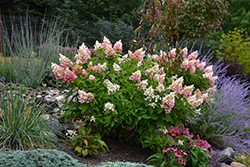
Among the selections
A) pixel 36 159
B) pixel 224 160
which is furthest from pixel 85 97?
pixel 224 160

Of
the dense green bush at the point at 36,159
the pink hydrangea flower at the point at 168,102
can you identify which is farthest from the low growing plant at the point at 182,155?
the dense green bush at the point at 36,159

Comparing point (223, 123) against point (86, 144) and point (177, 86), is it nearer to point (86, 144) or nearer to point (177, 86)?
point (177, 86)

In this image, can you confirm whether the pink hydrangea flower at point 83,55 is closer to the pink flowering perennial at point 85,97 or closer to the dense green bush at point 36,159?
the pink flowering perennial at point 85,97

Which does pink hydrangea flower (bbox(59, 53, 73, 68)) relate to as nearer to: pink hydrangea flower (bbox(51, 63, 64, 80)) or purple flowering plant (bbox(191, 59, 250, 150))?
pink hydrangea flower (bbox(51, 63, 64, 80))

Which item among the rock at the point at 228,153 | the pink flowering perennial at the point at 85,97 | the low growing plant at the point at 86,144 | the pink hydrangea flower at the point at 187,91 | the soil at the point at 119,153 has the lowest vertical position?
the rock at the point at 228,153

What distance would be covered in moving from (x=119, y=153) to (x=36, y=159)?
1.26 metres

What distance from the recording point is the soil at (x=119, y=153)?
2605 millimetres

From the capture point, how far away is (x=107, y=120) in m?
2.56

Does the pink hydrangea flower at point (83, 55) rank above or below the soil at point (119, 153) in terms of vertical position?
above

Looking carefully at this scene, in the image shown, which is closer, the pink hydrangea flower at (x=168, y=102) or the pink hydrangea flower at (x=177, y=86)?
the pink hydrangea flower at (x=168, y=102)

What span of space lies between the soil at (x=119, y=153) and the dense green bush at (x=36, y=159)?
637 mm

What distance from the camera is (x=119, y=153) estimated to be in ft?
9.32

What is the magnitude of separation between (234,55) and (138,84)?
6098mm

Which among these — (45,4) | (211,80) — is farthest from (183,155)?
(45,4)
